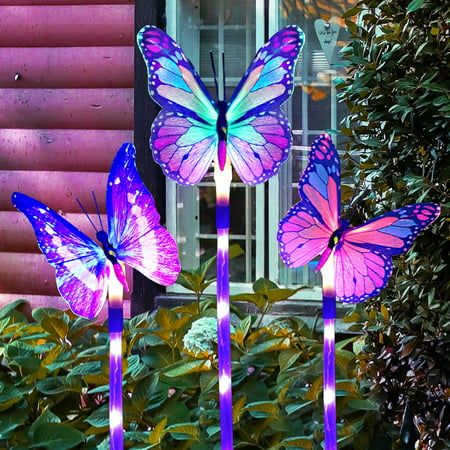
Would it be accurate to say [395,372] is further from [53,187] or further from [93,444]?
[53,187]

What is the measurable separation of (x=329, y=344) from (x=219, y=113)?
0.48m

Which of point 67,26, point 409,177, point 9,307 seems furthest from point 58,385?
point 67,26

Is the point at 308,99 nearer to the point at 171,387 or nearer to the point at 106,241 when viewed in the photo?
the point at 171,387

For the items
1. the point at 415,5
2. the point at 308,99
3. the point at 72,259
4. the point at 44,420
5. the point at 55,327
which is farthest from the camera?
the point at 308,99

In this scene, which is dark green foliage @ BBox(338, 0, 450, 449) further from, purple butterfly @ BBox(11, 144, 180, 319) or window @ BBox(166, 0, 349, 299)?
window @ BBox(166, 0, 349, 299)

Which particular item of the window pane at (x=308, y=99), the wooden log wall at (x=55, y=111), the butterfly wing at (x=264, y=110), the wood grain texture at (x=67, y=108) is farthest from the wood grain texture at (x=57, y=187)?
the butterfly wing at (x=264, y=110)

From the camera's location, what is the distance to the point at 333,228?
1842mm

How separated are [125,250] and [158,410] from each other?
983mm

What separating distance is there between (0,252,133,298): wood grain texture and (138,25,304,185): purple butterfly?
2.06 metres

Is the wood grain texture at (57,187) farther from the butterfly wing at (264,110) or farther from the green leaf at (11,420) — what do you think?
the butterfly wing at (264,110)

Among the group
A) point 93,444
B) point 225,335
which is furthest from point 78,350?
point 225,335

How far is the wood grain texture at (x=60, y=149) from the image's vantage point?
3787 mm

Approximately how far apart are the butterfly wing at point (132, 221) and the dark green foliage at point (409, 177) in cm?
66

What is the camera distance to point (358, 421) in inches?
98.0
